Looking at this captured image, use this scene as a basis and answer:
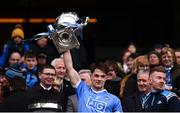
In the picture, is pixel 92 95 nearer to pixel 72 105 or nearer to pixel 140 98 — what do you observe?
pixel 72 105

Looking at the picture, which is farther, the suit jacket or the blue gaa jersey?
the suit jacket

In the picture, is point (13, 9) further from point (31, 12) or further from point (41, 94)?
point (41, 94)

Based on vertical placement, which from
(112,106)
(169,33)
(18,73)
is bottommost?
(112,106)

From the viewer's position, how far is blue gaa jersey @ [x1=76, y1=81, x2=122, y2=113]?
7.55m

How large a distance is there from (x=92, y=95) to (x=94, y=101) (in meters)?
0.09

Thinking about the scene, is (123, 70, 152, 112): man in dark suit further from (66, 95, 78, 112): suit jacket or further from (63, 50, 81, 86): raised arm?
(63, 50, 81, 86): raised arm

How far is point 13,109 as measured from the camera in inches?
294

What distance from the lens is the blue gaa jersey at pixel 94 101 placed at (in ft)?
24.8

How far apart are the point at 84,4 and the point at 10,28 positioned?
6.47 ft

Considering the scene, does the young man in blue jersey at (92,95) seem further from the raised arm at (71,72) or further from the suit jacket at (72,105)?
the suit jacket at (72,105)

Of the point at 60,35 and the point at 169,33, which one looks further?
the point at 169,33

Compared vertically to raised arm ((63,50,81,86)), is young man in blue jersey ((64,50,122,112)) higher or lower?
lower

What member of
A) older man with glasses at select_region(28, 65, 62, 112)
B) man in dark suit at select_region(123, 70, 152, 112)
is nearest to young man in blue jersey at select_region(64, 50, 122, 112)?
older man with glasses at select_region(28, 65, 62, 112)

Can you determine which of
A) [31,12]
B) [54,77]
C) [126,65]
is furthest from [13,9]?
[54,77]
